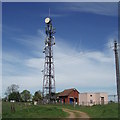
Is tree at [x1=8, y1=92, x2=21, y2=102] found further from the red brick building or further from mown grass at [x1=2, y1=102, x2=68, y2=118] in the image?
mown grass at [x1=2, y1=102, x2=68, y2=118]

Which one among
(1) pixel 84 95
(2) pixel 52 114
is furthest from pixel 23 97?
(2) pixel 52 114

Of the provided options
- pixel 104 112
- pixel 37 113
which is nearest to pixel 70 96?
pixel 104 112

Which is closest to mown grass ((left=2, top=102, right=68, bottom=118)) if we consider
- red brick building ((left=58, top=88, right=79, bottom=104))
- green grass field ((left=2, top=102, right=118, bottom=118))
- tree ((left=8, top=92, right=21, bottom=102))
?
green grass field ((left=2, top=102, right=118, bottom=118))

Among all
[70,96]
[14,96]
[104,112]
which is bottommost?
[14,96]

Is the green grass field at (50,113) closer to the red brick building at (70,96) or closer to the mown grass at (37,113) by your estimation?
the mown grass at (37,113)

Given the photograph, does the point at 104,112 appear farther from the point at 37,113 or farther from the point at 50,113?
the point at 37,113

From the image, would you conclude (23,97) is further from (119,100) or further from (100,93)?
(119,100)

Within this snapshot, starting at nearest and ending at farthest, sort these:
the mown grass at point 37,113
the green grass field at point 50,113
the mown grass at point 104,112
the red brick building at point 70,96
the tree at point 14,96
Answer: the mown grass at point 37,113 → the green grass field at point 50,113 → the mown grass at point 104,112 → the red brick building at point 70,96 → the tree at point 14,96

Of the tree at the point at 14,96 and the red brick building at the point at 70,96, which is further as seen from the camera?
the tree at the point at 14,96

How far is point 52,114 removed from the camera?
53.7ft

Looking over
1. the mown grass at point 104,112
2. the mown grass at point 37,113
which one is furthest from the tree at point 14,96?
the mown grass at point 104,112

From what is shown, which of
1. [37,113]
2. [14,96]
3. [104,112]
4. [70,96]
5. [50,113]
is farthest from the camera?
[14,96]

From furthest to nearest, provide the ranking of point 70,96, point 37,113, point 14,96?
point 14,96
point 70,96
point 37,113

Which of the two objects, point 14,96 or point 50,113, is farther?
point 14,96
